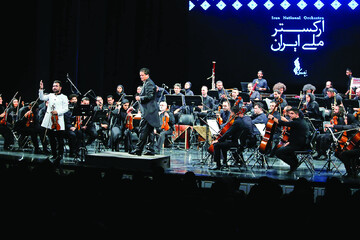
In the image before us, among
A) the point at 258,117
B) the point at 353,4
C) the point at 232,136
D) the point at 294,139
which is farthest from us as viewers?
the point at 353,4

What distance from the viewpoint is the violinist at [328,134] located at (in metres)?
9.26

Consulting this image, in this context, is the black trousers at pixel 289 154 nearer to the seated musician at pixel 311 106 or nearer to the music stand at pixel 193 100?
the seated musician at pixel 311 106

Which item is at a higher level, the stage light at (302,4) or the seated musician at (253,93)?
the stage light at (302,4)

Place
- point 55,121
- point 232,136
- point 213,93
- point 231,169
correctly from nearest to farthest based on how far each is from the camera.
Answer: point 232,136, point 231,169, point 55,121, point 213,93

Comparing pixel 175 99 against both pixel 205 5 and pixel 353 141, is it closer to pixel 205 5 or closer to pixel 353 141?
pixel 353 141

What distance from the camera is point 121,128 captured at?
10.5 m

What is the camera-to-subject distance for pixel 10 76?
47.6 feet

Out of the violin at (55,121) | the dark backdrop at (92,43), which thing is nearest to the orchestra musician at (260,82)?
the dark backdrop at (92,43)

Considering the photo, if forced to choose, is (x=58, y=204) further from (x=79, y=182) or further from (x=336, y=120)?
(x=336, y=120)

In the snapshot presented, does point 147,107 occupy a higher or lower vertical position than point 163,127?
higher

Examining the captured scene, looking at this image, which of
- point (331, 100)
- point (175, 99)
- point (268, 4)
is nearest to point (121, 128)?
point (175, 99)

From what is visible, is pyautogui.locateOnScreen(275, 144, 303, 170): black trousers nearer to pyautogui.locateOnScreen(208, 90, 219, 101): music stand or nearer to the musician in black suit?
A: the musician in black suit

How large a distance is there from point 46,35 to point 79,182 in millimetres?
12173

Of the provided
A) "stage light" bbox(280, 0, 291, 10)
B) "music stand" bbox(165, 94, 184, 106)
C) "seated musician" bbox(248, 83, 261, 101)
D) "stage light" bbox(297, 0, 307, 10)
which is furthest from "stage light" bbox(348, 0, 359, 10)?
"music stand" bbox(165, 94, 184, 106)
